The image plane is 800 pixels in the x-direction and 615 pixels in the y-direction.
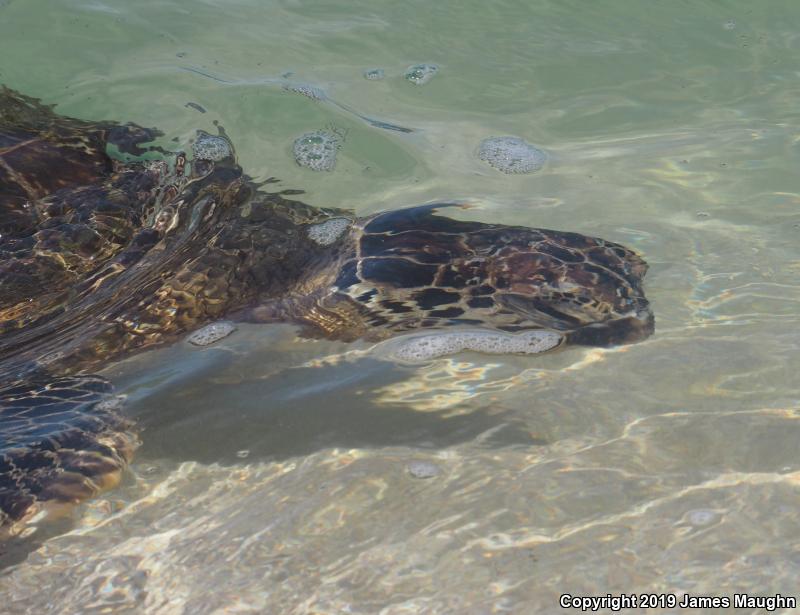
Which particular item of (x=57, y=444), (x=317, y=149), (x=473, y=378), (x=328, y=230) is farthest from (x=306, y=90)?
(x=57, y=444)

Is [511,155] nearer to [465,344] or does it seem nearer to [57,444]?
[465,344]

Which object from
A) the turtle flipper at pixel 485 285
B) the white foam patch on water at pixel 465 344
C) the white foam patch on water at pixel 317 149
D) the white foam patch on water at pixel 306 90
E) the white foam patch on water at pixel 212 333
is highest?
the white foam patch on water at pixel 306 90

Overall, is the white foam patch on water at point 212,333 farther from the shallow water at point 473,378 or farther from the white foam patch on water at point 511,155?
the white foam patch on water at point 511,155

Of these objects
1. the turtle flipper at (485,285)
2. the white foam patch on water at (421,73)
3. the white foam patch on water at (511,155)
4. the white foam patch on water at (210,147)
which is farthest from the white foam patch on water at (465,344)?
the white foam patch on water at (421,73)

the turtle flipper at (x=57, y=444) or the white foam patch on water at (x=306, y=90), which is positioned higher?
the white foam patch on water at (x=306, y=90)

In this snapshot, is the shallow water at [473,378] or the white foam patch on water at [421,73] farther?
the white foam patch on water at [421,73]

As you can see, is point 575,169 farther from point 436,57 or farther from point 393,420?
point 393,420
